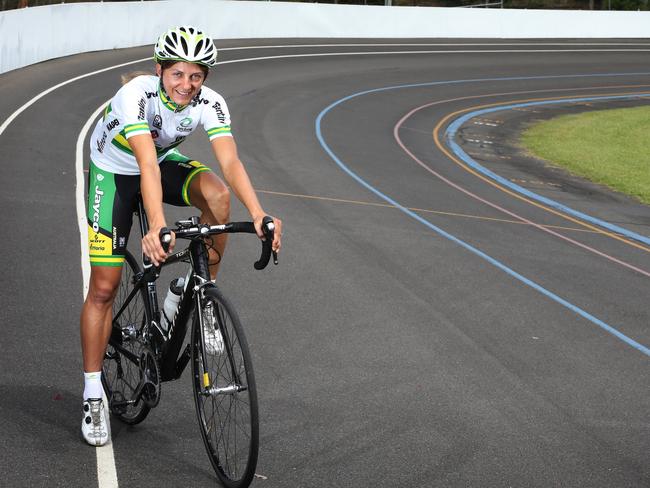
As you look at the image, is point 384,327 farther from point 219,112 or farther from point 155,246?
point 155,246

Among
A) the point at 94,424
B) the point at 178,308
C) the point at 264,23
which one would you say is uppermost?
the point at 264,23

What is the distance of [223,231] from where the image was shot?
185 inches

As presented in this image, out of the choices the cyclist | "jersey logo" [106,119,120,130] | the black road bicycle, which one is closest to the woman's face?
the cyclist

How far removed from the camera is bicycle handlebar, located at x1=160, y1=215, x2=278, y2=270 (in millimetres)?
4551

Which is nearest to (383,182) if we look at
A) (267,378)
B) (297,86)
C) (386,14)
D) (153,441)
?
(267,378)

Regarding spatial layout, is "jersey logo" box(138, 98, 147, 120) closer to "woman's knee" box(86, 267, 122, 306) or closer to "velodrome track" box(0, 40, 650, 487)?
"woman's knee" box(86, 267, 122, 306)

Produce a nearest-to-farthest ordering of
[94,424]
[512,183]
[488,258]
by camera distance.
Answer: [94,424], [488,258], [512,183]

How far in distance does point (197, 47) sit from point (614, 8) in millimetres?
49388

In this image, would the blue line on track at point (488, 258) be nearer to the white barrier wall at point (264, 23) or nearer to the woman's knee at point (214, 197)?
the woman's knee at point (214, 197)

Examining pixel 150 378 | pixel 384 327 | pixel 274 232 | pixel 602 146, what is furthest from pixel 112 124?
pixel 602 146

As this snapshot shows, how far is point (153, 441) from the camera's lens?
18.1 feet

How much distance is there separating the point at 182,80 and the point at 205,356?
1.44 m

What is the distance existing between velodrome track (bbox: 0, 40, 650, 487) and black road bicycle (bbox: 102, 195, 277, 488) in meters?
0.25

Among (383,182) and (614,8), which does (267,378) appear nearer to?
(383,182)
